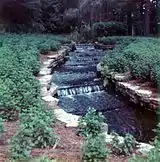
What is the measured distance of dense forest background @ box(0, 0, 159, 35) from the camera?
914 inches

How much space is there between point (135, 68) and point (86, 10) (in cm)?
2463

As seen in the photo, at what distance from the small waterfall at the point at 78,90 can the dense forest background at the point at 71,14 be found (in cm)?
1289

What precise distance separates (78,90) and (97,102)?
1210 millimetres

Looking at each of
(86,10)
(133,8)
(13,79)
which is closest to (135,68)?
(13,79)

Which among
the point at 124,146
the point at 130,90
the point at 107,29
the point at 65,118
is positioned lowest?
the point at 130,90

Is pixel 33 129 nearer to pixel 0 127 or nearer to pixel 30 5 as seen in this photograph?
pixel 0 127

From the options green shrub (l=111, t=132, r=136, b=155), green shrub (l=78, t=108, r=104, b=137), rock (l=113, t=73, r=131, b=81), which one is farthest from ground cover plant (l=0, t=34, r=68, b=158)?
rock (l=113, t=73, r=131, b=81)

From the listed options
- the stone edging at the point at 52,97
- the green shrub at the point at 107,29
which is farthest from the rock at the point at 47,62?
the green shrub at the point at 107,29

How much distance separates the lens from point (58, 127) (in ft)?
18.0

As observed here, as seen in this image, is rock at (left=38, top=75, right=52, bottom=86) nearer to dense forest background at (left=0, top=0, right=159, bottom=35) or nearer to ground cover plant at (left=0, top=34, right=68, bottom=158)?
ground cover plant at (left=0, top=34, right=68, bottom=158)

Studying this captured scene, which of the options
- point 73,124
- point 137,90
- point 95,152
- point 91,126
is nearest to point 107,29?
point 137,90

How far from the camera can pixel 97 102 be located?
8.88 metres

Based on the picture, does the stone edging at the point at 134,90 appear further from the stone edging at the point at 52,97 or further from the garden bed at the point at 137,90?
the stone edging at the point at 52,97

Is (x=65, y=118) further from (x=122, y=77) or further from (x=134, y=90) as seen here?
(x=122, y=77)
